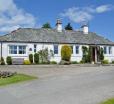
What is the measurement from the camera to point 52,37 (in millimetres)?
42969

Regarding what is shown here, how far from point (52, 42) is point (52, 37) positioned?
1.49 meters

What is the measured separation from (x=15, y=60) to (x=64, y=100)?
27.8 metres

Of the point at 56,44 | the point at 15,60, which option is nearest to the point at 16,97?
the point at 15,60

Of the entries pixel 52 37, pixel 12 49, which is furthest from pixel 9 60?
pixel 52 37

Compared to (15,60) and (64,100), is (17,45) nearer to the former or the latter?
(15,60)

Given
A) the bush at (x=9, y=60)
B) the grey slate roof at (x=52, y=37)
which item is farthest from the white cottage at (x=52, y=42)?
the bush at (x=9, y=60)

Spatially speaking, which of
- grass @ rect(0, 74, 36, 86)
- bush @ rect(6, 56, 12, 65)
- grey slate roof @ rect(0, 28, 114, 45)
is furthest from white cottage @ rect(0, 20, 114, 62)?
grass @ rect(0, 74, 36, 86)

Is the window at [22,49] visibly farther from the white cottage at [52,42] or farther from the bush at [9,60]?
the bush at [9,60]

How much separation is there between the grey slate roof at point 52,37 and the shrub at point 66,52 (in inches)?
54.9

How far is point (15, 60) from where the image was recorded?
3941 centimetres

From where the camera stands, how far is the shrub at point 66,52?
4147 centimetres

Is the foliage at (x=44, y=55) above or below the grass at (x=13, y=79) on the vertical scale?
above

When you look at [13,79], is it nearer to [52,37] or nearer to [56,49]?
[56,49]

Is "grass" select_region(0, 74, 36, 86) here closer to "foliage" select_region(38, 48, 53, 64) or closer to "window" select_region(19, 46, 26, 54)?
"window" select_region(19, 46, 26, 54)
